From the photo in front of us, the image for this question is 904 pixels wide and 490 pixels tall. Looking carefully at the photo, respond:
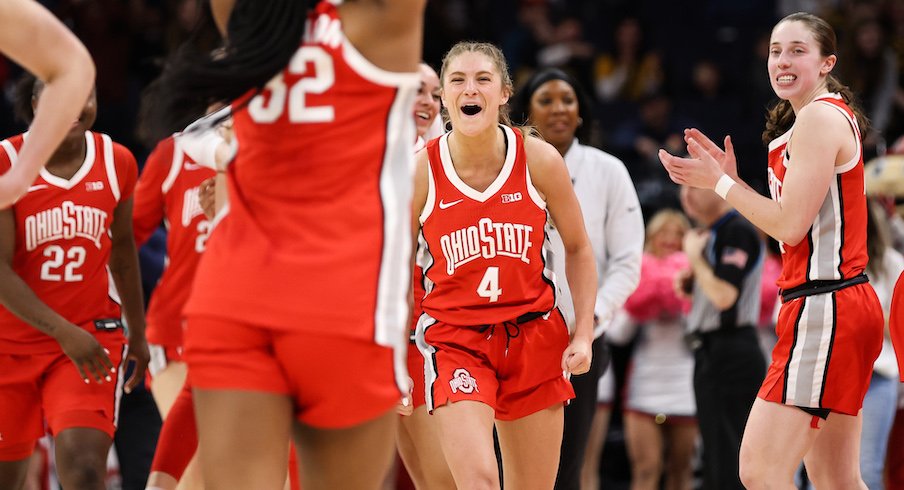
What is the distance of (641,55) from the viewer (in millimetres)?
12141

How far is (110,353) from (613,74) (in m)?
8.19

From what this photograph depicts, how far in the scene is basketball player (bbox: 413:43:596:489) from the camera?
185 inches

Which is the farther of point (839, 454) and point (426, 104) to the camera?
point (426, 104)

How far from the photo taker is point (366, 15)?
110 inches

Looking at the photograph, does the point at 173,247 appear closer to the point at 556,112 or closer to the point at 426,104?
the point at 426,104

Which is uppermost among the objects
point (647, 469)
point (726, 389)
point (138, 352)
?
point (138, 352)

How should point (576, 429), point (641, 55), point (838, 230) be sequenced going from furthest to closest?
point (641, 55) < point (576, 429) < point (838, 230)

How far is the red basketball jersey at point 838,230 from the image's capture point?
14.8ft

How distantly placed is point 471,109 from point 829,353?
1.65 meters

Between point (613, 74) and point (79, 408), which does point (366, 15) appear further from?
point (613, 74)

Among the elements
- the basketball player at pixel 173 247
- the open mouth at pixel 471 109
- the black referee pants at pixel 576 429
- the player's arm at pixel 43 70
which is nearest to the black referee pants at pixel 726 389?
the black referee pants at pixel 576 429

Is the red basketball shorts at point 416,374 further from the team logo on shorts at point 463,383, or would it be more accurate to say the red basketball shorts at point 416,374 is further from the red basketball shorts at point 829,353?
the red basketball shorts at point 829,353

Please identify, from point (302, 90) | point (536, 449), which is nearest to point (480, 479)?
point (536, 449)

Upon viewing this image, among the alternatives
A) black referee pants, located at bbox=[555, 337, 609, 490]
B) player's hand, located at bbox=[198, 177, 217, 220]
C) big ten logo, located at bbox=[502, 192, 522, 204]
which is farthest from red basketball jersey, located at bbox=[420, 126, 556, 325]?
black referee pants, located at bbox=[555, 337, 609, 490]
